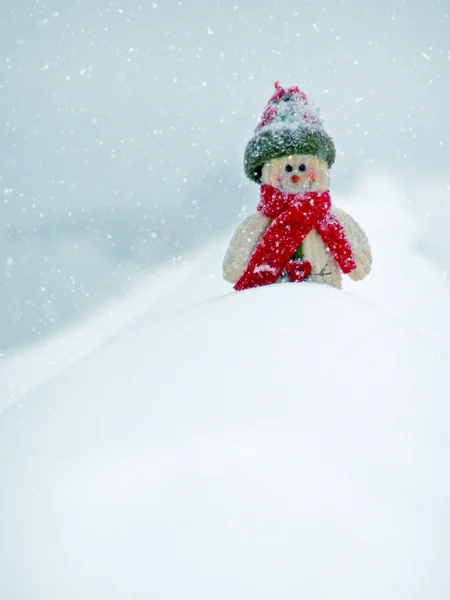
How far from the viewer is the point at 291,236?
331 cm

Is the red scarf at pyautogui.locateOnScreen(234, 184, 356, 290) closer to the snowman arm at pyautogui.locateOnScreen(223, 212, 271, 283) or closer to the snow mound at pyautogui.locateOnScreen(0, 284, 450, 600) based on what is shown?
the snowman arm at pyautogui.locateOnScreen(223, 212, 271, 283)

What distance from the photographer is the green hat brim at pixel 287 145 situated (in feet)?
11.2

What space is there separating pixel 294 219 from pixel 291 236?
11 cm

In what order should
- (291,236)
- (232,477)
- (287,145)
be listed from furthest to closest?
1. (287,145)
2. (291,236)
3. (232,477)

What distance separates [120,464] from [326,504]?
A: 1.62ft

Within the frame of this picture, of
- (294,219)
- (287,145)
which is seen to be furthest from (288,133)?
(294,219)

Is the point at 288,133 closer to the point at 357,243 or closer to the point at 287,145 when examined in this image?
the point at 287,145

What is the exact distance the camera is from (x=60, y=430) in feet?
4.97

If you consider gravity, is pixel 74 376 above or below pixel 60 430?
above

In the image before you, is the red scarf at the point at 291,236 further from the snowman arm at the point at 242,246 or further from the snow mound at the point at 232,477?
the snow mound at the point at 232,477

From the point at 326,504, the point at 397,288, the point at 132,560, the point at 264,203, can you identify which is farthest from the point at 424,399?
the point at 397,288

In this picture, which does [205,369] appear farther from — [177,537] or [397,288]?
[397,288]

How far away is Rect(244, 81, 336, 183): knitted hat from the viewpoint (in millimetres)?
3422

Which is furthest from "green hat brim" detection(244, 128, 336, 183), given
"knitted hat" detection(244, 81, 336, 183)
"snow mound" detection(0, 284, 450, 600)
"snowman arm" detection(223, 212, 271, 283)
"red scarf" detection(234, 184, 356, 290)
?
"snow mound" detection(0, 284, 450, 600)
